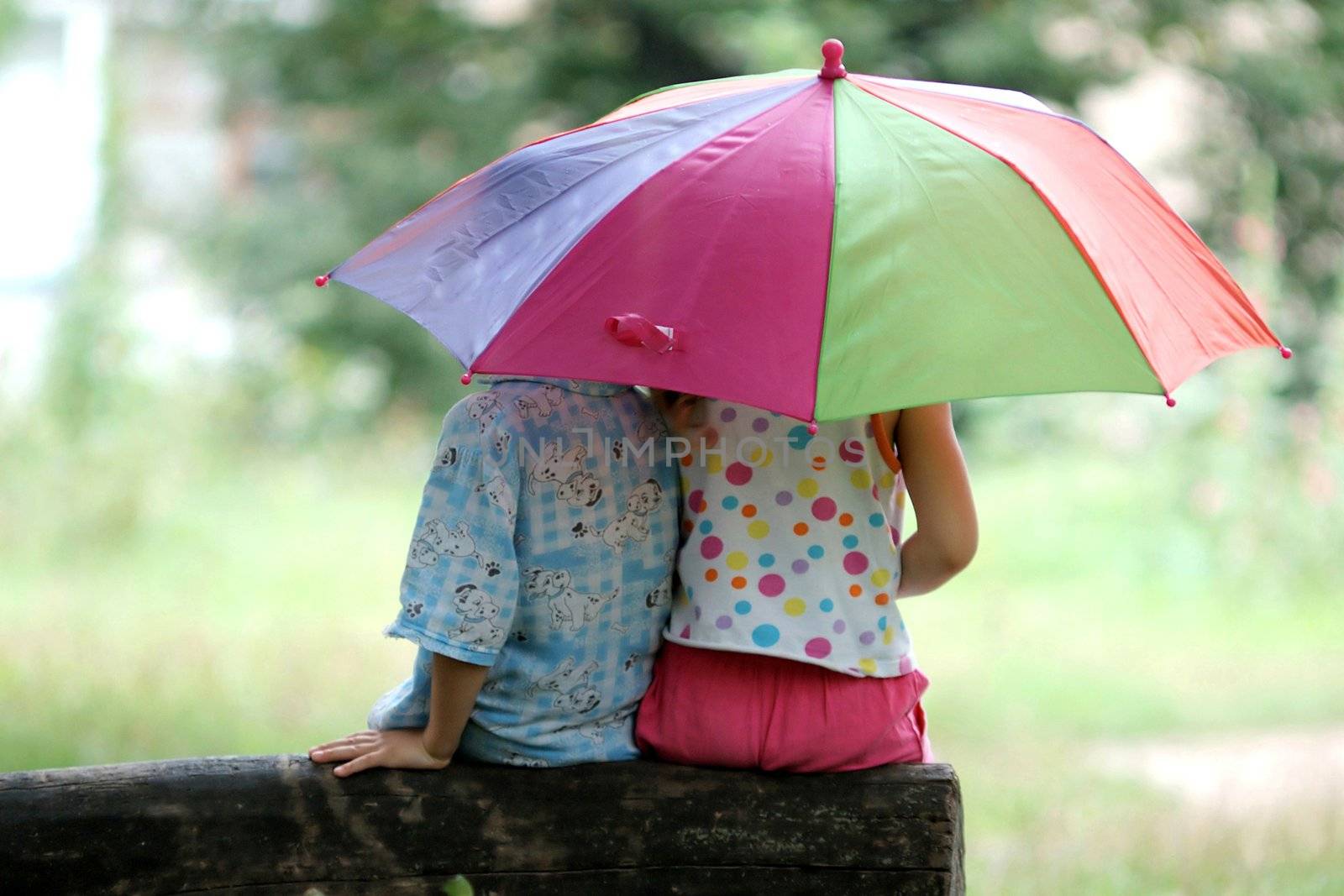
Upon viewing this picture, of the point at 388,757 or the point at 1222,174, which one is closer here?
the point at 388,757

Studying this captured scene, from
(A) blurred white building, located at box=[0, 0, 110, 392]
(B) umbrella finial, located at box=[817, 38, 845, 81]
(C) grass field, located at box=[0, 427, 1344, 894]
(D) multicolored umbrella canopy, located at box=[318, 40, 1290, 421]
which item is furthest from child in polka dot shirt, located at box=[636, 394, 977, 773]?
(A) blurred white building, located at box=[0, 0, 110, 392]

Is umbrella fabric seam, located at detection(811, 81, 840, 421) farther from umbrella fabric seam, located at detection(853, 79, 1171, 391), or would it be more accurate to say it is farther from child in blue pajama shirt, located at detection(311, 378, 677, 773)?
child in blue pajama shirt, located at detection(311, 378, 677, 773)

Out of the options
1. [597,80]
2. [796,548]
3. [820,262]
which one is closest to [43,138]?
[597,80]

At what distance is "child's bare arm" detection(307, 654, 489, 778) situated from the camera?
1862mm

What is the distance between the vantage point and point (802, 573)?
6.27 feet

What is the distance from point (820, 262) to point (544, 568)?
55 cm

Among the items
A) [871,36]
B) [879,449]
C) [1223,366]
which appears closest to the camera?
[879,449]

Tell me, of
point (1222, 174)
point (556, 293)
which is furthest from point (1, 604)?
point (1222, 174)

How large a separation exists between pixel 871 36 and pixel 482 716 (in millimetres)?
6698

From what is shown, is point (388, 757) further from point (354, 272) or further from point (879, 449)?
point (879, 449)

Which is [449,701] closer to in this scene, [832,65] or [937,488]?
[937,488]

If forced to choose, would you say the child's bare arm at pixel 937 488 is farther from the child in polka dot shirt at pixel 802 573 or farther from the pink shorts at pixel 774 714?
the pink shorts at pixel 774 714

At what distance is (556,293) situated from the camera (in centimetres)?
170

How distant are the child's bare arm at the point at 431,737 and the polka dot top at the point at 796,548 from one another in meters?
0.30
